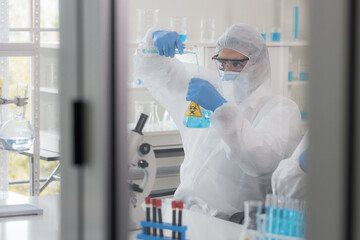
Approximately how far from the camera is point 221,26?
11.5 feet

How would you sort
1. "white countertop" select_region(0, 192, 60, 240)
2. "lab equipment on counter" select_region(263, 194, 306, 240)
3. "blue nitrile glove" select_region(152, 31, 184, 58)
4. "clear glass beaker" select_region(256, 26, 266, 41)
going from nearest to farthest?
"lab equipment on counter" select_region(263, 194, 306, 240)
"white countertop" select_region(0, 192, 60, 240)
"blue nitrile glove" select_region(152, 31, 184, 58)
"clear glass beaker" select_region(256, 26, 266, 41)

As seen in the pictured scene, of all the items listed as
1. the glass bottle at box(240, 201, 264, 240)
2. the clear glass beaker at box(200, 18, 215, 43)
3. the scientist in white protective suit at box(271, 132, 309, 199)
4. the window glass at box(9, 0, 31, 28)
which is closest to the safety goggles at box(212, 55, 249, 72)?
the scientist in white protective suit at box(271, 132, 309, 199)

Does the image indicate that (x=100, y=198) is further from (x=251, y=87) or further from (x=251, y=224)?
(x=251, y=87)

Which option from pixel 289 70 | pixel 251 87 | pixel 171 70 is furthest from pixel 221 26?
pixel 251 87

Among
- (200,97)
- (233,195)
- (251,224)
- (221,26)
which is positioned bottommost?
(233,195)

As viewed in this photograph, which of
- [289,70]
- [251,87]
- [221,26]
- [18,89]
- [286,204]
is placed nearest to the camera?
[286,204]

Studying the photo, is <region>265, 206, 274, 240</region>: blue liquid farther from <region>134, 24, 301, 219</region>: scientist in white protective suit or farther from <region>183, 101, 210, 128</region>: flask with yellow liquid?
<region>183, 101, 210, 128</region>: flask with yellow liquid

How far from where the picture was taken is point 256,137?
1796 mm

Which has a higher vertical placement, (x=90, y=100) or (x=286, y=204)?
(x=90, y=100)

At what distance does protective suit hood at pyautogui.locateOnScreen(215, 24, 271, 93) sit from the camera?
195cm

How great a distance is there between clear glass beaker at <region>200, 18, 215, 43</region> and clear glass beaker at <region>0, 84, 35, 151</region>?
1682 mm

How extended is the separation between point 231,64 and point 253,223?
1269 millimetres

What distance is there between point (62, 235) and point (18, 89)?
4.13 ft

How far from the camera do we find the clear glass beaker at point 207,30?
325 cm
